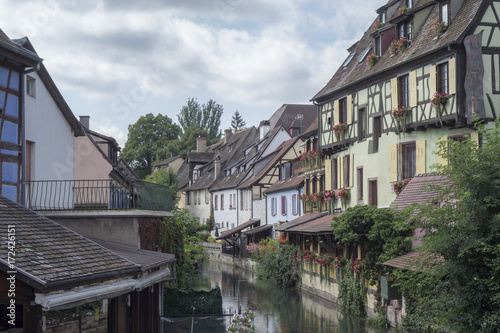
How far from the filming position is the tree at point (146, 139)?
65.2 meters

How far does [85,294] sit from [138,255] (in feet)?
14.8

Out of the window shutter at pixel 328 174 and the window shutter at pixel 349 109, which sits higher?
the window shutter at pixel 349 109

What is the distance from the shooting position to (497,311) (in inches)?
458

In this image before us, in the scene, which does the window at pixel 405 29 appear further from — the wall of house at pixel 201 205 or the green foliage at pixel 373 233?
the wall of house at pixel 201 205

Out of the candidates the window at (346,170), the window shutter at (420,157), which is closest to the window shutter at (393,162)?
the window shutter at (420,157)

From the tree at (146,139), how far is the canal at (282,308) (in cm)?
3001

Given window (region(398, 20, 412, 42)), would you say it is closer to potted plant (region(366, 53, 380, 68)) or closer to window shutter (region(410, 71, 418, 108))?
potted plant (region(366, 53, 380, 68))

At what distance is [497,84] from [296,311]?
36.0 feet

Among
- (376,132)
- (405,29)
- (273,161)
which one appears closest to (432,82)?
(405,29)

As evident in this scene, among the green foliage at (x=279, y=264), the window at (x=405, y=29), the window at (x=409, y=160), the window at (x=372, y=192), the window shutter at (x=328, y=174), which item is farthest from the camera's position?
the green foliage at (x=279, y=264)

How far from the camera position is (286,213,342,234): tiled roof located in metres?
25.4

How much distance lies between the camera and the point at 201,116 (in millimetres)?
80375

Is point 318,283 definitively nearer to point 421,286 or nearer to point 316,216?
point 316,216

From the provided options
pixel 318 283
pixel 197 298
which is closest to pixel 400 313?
pixel 197 298
